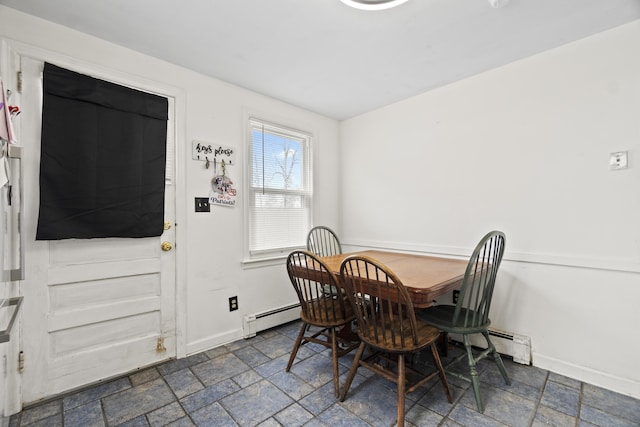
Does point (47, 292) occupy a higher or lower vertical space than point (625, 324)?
higher

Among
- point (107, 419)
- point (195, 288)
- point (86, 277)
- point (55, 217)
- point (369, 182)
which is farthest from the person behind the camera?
point (369, 182)

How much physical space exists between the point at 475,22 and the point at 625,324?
2.13 meters

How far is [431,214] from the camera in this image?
9.01 ft

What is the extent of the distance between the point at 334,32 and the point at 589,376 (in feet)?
9.34

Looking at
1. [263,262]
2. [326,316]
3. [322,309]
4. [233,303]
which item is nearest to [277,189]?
[263,262]

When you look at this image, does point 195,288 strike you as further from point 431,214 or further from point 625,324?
point 625,324

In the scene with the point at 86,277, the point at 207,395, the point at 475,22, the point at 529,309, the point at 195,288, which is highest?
the point at 475,22

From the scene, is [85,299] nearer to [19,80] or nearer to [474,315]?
[19,80]

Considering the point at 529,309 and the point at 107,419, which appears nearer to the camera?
the point at 107,419

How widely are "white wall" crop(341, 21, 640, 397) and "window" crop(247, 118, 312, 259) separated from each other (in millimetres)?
1231

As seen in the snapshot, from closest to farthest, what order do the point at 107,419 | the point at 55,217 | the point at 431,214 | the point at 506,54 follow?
the point at 107,419 < the point at 55,217 < the point at 506,54 < the point at 431,214

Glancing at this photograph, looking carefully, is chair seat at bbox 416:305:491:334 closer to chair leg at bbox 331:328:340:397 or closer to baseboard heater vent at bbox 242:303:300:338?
chair leg at bbox 331:328:340:397

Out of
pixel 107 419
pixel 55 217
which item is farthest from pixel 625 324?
pixel 55 217

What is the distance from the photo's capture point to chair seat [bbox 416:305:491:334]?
66.3 inches
